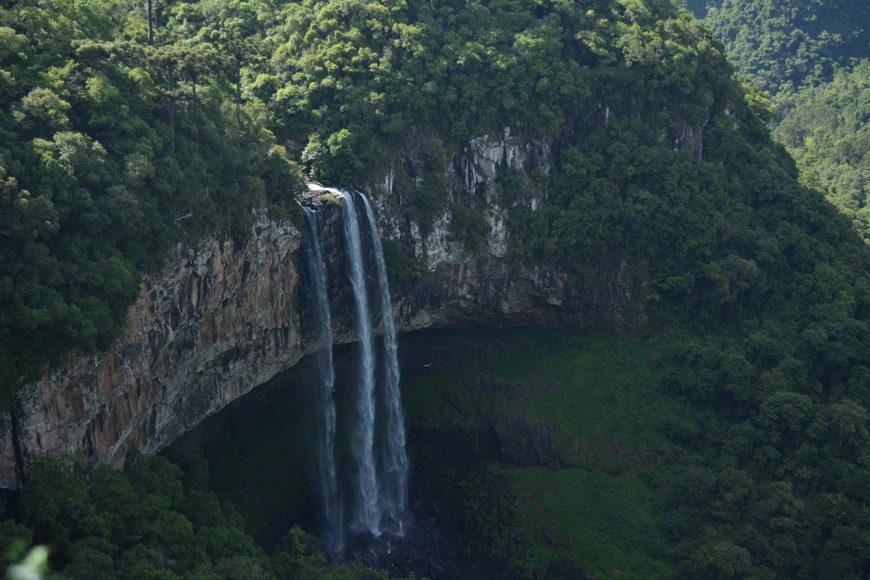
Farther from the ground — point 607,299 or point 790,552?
point 607,299

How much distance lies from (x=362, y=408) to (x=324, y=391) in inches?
96.8

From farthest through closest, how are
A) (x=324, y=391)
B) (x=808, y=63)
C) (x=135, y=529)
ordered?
1. (x=808, y=63)
2. (x=324, y=391)
3. (x=135, y=529)

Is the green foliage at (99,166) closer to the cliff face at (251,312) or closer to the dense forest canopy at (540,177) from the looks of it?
the dense forest canopy at (540,177)

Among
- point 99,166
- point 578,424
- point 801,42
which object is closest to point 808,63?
point 801,42

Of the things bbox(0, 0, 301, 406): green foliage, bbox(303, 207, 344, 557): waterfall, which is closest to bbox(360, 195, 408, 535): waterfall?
bbox(303, 207, 344, 557): waterfall

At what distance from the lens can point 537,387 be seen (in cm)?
4350

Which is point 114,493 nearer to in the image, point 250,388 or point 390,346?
point 250,388

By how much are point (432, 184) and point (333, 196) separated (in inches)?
235

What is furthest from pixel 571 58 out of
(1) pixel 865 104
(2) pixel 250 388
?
(1) pixel 865 104

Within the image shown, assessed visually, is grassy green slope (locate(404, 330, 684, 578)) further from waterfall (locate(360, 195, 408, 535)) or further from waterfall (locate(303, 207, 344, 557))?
waterfall (locate(303, 207, 344, 557))

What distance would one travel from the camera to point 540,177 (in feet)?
145

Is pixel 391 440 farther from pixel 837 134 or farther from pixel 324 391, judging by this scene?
pixel 837 134

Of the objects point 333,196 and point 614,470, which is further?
point 614,470

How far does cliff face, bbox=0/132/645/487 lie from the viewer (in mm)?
25766
